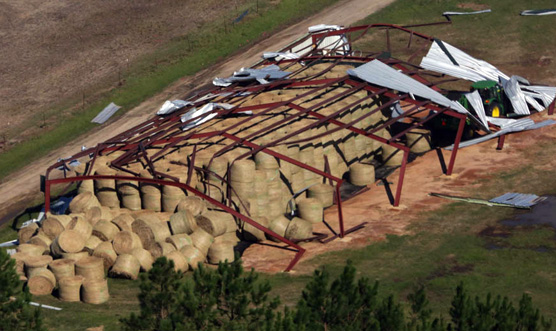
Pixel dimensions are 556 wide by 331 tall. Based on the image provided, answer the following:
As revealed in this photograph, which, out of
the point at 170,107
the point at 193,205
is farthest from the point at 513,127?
the point at 193,205

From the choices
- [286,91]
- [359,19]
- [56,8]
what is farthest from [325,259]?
[56,8]

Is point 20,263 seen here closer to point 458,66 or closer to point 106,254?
point 106,254

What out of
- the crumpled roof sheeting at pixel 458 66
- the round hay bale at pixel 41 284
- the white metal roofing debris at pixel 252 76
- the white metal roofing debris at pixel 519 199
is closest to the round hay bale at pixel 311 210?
the white metal roofing debris at pixel 519 199

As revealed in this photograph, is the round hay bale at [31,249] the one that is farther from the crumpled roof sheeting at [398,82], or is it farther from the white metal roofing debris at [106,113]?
the white metal roofing debris at [106,113]

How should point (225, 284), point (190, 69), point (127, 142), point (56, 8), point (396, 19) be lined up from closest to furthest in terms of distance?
point (225, 284) → point (127, 142) → point (190, 69) → point (396, 19) → point (56, 8)

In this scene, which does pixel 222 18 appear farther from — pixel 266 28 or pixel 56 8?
pixel 56 8

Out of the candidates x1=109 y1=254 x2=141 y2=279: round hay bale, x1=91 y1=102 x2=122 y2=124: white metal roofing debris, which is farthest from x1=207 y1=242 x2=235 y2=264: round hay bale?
x1=91 y1=102 x2=122 y2=124: white metal roofing debris
